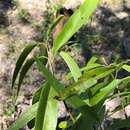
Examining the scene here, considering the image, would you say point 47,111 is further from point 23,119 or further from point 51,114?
point 23,119

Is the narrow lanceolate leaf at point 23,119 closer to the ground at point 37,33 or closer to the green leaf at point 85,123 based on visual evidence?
the green leaf at point 85,123

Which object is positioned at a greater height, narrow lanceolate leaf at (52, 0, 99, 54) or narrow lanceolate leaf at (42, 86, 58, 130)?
narrow lanceolate leaf at (52, 0, 99, 54)

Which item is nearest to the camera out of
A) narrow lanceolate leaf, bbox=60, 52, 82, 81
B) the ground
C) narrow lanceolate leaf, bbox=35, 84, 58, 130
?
narrow lanceolate leaf, bbox=35, 84, 58, 130

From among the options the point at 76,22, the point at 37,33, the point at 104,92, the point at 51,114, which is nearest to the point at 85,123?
the point at 104,92

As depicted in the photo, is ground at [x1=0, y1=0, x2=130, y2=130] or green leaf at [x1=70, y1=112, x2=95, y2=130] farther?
ground at [x1=0, y1=0, x2=130, y2=130]

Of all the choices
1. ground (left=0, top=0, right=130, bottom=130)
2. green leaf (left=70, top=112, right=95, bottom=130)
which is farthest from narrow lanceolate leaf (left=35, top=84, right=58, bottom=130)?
ground (left=0, top=0, right=130, bottom=130)

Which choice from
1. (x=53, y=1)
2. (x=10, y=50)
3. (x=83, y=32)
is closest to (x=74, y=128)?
(x=10, y=50)

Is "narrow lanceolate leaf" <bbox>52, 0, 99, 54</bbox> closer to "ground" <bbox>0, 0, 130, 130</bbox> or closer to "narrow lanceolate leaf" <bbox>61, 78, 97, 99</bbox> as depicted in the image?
"narrow lanceolate leaf" <bbox>61, 78, 97, 99</bbox>

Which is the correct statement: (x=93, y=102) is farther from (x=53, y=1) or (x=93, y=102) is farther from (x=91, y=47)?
(x=53, y=1)
